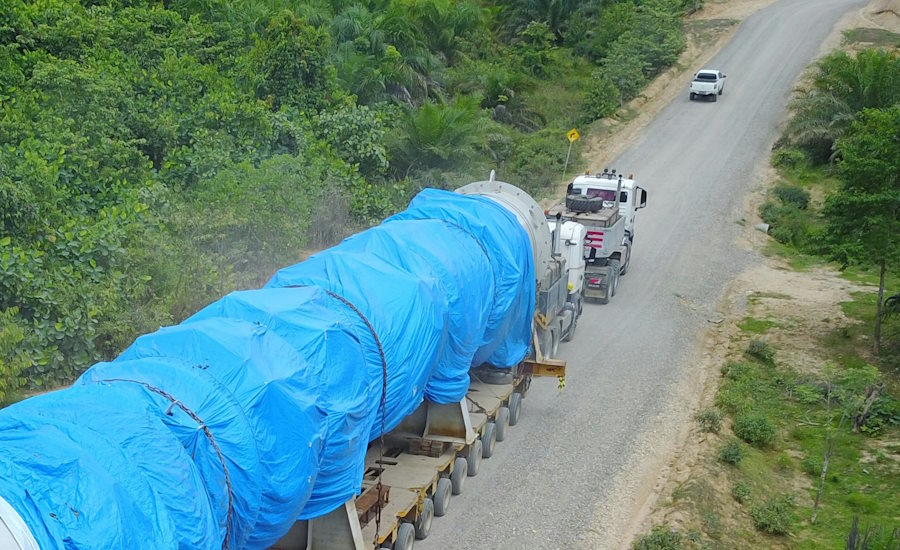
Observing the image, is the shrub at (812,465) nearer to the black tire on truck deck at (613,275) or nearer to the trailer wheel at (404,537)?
the trailer wheel at (404,537)

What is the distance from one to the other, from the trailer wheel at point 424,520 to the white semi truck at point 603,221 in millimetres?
11067

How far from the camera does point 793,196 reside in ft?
113

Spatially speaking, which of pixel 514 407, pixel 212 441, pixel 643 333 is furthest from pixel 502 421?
pixel 212 441

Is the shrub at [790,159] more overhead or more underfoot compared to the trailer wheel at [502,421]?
more overhead

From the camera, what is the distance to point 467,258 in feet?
45.8

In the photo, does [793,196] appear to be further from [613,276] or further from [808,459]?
[808,459]

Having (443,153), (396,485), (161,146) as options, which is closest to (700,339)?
(443,153)

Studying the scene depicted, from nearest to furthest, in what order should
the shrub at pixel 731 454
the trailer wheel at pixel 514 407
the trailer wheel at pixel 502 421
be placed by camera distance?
the shrub at pixel 731 454 < the trailer wheel at pixel 502 421 < the trailer wheel at pixel 514 407

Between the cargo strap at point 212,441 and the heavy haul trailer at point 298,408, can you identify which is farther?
the cargo strap at point 212,441

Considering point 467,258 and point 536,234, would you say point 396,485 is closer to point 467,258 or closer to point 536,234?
point 467,258

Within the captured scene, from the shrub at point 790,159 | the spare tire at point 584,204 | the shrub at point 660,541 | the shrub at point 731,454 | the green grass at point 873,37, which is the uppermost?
the green grass at point 873,37

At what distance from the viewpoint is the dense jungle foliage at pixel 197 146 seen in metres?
16.8

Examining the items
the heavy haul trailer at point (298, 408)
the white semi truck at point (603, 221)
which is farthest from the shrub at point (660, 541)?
the white semi truck at point (603, 221)

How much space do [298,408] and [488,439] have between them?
24.7 ft
